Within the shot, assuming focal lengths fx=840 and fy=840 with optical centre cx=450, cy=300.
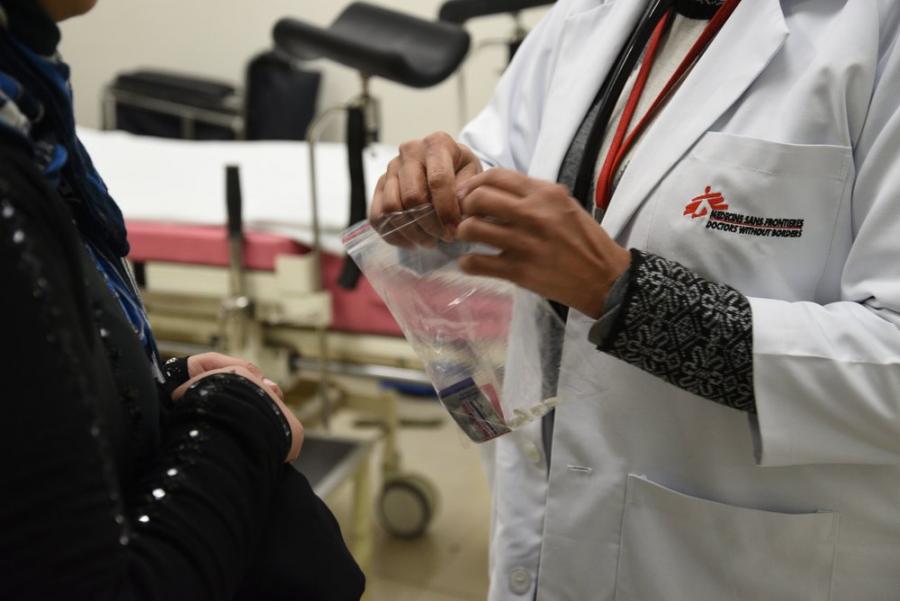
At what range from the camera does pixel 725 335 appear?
0.78 metres

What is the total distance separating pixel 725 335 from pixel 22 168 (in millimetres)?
596

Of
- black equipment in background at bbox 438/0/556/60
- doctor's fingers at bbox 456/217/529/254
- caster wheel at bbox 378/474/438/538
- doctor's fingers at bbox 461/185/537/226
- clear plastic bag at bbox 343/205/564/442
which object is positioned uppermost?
black equipment in background at bbox 438/0/556/60

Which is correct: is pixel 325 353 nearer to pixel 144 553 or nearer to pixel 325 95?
pixel 144 553

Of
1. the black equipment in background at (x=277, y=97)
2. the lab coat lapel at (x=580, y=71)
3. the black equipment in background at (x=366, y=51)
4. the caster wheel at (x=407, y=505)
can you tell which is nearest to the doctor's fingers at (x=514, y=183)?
the lab coat lapel at (x=580, y=71)

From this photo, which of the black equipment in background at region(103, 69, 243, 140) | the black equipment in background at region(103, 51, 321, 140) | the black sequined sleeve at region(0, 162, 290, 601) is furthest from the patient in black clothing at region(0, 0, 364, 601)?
the black equipment in background at region(103, 69, 243, 140)

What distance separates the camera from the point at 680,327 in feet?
2.56

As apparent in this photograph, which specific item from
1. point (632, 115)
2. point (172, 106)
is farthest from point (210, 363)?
point (172, 106)

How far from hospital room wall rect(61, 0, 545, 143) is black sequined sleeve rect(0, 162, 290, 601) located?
3.40 meters

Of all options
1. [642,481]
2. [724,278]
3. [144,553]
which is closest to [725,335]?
[724,278]

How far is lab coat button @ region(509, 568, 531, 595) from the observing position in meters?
1.02

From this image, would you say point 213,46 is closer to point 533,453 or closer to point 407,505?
point 407,505

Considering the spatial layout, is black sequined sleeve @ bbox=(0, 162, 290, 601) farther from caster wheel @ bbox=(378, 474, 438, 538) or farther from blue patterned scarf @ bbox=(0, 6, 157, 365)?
caster wheel @ bbox=(378, 474, 438, 538)

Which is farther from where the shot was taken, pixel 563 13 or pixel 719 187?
pixel 563 13

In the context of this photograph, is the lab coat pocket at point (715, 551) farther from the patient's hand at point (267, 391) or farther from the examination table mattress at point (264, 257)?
the examination table mattress at point (264, 257)
